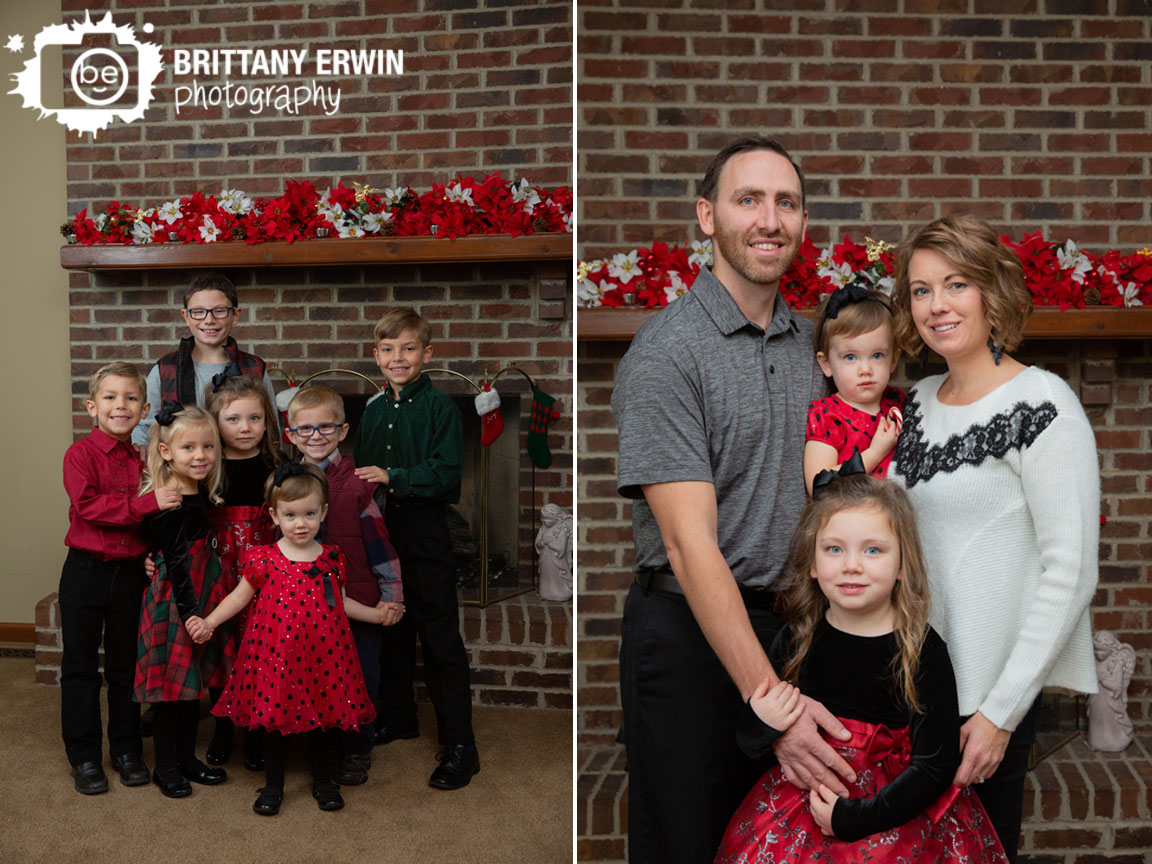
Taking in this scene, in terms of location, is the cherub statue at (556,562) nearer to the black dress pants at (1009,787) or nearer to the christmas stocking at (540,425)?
the christmas stocking at (540,425)

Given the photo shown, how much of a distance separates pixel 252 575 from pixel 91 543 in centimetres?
39

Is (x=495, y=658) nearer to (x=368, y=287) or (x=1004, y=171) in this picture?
(x=368, y=287)

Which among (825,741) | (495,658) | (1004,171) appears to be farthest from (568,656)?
(1004,171)

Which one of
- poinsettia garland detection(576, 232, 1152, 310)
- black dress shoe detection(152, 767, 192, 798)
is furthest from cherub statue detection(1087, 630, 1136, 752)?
black dress shoe detection(152, 767, 192, 798)

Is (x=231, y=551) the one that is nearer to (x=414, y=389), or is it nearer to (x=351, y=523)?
(x=351, y=523)

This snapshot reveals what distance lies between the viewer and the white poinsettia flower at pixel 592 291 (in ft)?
8.50

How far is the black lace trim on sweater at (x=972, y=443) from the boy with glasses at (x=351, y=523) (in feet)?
4.48

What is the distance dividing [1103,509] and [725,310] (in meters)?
1.75

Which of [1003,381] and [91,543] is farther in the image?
[91,543]

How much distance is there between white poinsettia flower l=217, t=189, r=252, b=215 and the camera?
265 centimetres

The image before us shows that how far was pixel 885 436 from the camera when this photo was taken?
1564mm

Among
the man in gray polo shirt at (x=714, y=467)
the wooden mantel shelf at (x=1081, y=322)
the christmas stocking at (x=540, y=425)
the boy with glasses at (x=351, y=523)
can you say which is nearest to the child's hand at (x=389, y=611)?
the boy with glasses at (x=351, y=523)

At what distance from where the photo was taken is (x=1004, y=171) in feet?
8.93

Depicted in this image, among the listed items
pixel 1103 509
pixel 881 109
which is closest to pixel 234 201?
pixel 881 109
